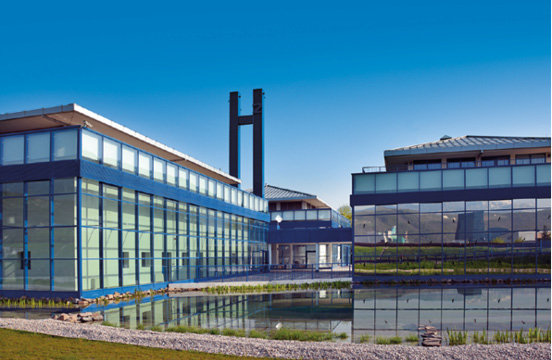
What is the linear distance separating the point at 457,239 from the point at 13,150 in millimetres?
26424

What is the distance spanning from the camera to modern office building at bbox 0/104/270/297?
2455 centimetres

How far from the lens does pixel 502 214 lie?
33781mm

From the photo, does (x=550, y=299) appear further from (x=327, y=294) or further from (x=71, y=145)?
(x=71, y=145)

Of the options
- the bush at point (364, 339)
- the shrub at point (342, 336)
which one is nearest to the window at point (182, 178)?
the shrub at point (342, 336)

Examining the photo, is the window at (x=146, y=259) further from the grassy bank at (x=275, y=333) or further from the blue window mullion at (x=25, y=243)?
the grassy bank at (x=275, y=333)

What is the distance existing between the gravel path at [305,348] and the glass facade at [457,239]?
72.2 ft

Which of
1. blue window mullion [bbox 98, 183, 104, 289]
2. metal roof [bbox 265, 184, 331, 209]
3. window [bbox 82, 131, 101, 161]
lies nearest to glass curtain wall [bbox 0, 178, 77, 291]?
window [bbox 82, 131, 101, 161]

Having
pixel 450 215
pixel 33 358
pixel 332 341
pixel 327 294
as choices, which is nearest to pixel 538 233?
pixel 450 215

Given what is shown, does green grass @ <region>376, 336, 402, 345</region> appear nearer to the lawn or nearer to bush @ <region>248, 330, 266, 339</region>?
bush @ <region>248, 330, 266, 339</region>

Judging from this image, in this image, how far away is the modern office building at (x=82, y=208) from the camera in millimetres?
24547

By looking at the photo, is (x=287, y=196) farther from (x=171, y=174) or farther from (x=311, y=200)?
(x=171, y=174)

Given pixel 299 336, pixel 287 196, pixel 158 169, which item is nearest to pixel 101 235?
pixel 158 169

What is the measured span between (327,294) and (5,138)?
17.8 metres

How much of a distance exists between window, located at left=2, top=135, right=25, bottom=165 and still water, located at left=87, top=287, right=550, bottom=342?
29.5ft
